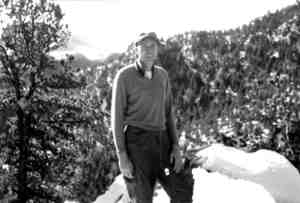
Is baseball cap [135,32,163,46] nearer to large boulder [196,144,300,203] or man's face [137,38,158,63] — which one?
man's face [137,38,158,63]

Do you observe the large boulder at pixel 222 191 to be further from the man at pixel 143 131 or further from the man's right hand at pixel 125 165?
the man's right hand at pixel 125 165

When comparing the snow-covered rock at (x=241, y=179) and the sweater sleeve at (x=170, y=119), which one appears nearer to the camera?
the sweater sleeve at (x=170, y=119)

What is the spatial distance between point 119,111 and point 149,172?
2.16 ft

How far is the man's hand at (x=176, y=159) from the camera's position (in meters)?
3.65

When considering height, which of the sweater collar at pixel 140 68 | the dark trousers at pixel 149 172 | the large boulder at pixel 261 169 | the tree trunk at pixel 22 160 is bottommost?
the tree trunk at pixel 22 160

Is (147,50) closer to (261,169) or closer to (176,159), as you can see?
(176,159)

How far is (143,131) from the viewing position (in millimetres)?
3576

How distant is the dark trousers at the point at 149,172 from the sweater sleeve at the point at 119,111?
0.13 metres

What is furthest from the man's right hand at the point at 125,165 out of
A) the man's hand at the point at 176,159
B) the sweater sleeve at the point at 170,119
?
the sweater sleeve at the point at 170,119

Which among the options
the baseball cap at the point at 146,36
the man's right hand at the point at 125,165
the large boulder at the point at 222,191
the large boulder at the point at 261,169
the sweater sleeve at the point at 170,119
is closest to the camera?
the man's right hand at the point at 125,165

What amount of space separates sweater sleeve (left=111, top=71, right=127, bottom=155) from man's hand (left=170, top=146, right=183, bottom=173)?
0.56m

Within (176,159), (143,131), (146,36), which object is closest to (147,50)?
(146,36)

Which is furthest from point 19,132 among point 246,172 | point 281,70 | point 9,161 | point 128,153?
point 281,70

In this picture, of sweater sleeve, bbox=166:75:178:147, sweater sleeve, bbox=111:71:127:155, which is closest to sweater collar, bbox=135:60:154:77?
sweater sleeve, bbox=111:71:127:155
